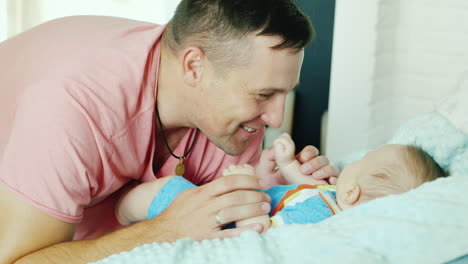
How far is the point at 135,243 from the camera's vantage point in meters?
1.22

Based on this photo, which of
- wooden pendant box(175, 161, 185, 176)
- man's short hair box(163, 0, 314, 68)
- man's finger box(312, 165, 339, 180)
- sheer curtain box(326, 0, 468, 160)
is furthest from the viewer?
sheer curtain box(326, 0, 468, 160)

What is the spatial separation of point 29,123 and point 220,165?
76 cm

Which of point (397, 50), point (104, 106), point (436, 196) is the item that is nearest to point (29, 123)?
point (104, 106)

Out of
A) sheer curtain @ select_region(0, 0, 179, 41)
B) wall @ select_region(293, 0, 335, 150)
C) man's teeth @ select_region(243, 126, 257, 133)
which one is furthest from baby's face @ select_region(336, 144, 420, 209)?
sheer curtain @ select_region(0, 0, 179, 41)

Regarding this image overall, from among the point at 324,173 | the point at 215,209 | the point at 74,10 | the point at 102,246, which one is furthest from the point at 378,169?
the point at 74,10

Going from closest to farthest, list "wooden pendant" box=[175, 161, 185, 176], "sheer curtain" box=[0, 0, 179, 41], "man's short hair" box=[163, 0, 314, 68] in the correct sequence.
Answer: "man's short hair" box=[163, 0, 314, 68] < "wooden pendant" box=[175, 161, 185, 176] < "sheer curtain" box=[0, 0, 179, 41]

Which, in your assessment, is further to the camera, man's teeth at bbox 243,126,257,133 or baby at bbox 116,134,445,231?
man's teeth at bbox 243,126,257,133

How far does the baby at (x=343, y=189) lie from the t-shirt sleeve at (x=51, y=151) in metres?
0.22

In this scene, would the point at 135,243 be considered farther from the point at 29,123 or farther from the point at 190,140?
the point at 190,140

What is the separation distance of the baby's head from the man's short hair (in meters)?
0.37

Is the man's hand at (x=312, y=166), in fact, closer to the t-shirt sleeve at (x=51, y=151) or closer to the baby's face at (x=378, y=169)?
the baby's face at (x=378, y=169)

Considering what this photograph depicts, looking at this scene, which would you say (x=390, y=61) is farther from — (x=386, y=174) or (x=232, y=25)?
(x=386, y=174)

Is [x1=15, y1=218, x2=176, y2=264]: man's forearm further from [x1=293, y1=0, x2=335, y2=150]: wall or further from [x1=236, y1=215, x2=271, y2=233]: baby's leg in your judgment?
[x1=293, y1=0, x2=335, y2=150]: wall

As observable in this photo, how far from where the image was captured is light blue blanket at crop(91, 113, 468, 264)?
901 mm
